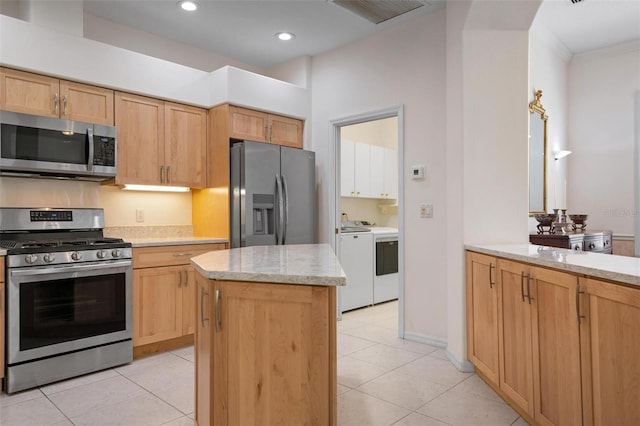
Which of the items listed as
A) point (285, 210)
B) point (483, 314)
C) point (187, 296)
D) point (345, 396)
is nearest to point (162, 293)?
point (187, 296)

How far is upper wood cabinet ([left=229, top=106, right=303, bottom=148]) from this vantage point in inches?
150

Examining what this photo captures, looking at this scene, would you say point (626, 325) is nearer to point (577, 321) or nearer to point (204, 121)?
point (577, 321)

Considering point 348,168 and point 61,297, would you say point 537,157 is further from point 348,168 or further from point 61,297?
point 61,297

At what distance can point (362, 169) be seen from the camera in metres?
5.33

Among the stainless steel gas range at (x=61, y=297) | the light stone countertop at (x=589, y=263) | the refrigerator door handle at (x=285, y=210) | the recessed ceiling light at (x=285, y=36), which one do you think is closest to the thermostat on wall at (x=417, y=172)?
the refrigerator door handle at (x=285, y=210)

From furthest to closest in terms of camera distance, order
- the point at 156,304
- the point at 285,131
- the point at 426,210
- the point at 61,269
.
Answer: the point at 285,131, the point at 426,210, the point at 156,304, the point at 61,269

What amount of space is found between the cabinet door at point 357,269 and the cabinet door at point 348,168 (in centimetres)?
64

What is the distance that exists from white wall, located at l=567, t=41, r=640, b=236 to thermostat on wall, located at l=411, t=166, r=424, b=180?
2.78m

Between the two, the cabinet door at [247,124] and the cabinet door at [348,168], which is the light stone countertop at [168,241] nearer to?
the cabinet door at [247,124]

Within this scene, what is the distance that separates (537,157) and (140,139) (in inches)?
155

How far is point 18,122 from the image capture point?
9.29ft

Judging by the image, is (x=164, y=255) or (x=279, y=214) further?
(x=279, y=214)

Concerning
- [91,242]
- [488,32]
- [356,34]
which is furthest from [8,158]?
[488,32]

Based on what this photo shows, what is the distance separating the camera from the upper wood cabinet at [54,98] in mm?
2859
